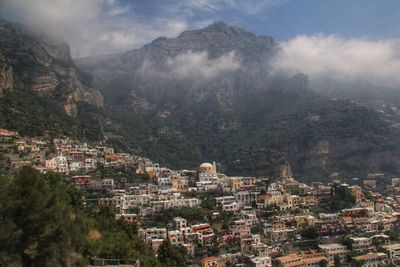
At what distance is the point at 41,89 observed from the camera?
95500 millimetres

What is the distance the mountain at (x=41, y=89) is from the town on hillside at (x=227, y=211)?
A: 7.33 m

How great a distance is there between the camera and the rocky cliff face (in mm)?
88125

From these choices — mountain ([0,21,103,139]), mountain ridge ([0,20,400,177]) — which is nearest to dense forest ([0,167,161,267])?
mountain ([0,21,103,139])

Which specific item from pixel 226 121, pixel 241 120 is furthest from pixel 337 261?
pixel 241 120

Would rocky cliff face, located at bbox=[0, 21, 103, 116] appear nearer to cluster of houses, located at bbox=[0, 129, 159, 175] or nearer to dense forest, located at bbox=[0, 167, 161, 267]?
cluster of houses, located at bbox=[0, 129, 159, 175]

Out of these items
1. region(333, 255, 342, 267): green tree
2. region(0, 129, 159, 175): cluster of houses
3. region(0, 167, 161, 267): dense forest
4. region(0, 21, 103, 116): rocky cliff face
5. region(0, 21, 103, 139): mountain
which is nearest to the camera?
region(0, 167, 161, 267): dense forest

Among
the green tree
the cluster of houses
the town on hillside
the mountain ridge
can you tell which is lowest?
the green tree

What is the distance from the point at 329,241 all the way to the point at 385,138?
6911 cm

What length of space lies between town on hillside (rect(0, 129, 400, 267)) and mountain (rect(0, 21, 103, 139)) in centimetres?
733

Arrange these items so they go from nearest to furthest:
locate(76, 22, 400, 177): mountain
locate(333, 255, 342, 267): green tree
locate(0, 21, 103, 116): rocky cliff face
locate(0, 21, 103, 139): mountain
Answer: locate(333, 255, 342, 267): green tree < locate(0, 21, 103, 139): mountain < locate(0, 21, 103, 116): rocky cliff face < locate(76, 22, 400, 177): mountain

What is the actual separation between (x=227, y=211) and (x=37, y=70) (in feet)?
204

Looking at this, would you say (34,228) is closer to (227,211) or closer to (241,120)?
(227,211)

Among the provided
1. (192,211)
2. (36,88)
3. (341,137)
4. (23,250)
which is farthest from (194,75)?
(23,250)

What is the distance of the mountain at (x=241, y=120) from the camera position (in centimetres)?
11069
